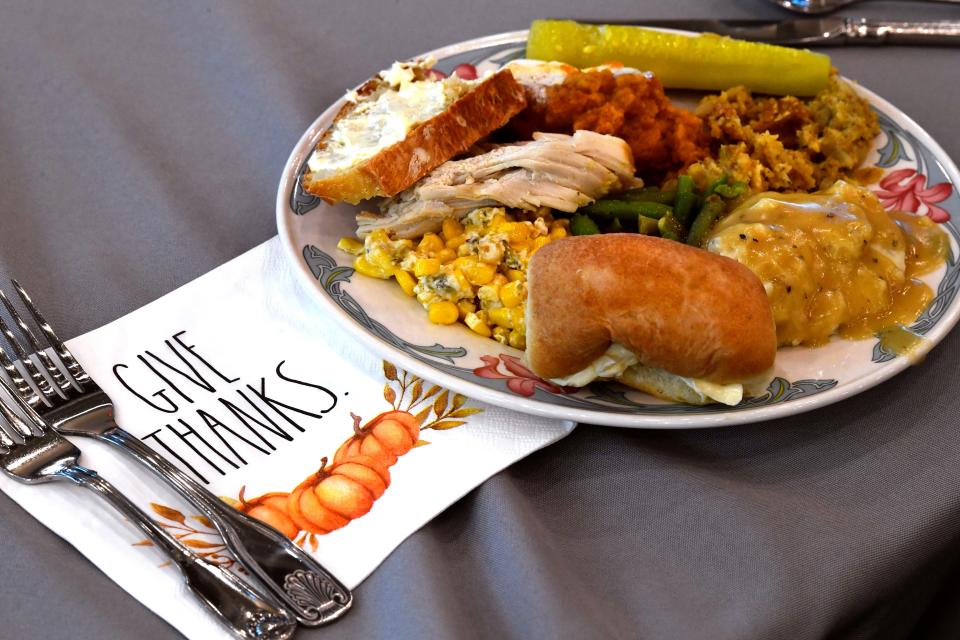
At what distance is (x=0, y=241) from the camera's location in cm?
275

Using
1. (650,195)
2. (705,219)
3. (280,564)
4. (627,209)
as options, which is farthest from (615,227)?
(280,564)

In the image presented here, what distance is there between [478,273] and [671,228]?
710 mm

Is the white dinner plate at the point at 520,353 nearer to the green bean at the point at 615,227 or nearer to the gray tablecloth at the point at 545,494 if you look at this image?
the gray tablecloth at the point at 545,494

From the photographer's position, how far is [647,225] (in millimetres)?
2695

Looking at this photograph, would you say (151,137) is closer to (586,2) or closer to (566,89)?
(566,89)

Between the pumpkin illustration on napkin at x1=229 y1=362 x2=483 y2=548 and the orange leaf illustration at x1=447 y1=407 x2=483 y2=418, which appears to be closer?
the pumpkin illustration on napkin at x1=229 y1=362 x2=483 y2=548

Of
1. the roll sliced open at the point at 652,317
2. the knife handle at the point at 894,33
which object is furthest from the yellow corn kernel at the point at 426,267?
the knife handle at the point at 894,33

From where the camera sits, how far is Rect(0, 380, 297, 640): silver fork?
1654 millimetres

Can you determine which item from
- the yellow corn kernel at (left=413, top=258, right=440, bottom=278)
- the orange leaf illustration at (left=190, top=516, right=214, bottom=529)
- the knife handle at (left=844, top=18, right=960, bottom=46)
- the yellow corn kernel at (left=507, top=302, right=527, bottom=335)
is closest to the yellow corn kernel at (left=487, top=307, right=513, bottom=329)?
the yellow corn kernel at (left=507, top=302, right=527, bottom=335)

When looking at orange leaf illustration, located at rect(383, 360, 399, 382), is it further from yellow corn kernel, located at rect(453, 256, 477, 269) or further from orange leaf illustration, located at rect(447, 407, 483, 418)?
yellow corn kernel, located at rect(453, 256, 477, 269)

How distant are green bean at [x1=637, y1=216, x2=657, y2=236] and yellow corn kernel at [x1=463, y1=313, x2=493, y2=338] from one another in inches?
26.5

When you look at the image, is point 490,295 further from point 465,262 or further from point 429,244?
point 429,244

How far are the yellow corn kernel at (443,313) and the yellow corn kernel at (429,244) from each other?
0.23 metres

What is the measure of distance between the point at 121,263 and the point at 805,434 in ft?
7.23
